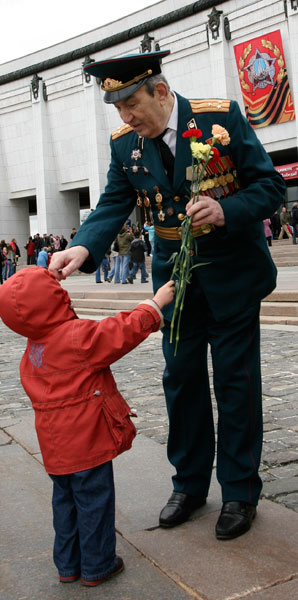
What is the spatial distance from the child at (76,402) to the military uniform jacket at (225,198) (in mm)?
440

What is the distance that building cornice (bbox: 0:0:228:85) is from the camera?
118ft

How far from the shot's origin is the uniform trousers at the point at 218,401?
2787 mm

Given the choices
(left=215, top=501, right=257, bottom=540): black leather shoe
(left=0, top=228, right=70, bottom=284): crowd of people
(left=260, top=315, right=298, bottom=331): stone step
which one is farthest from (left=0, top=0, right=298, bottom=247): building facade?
(left=215, top=501, right=257, bottom=540): black leather shoe

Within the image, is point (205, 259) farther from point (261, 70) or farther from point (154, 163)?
point (261, 70)

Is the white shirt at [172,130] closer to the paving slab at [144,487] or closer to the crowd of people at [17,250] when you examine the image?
the paving slab at [144,487]

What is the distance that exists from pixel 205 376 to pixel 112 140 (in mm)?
1129

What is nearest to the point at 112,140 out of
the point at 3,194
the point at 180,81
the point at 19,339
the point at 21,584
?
the point at 21,584

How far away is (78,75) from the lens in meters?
42.3

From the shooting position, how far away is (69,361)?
236cm

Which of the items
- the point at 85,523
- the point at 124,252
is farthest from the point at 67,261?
the point at 124,252

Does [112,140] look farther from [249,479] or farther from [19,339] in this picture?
[19,339]

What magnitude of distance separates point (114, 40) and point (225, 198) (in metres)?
39.7

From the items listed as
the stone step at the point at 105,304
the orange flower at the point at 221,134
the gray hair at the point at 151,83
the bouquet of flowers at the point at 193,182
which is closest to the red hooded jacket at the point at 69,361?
the bouquet of flowers at the point at 193,182

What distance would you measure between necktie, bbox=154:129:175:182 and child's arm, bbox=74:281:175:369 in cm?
70
